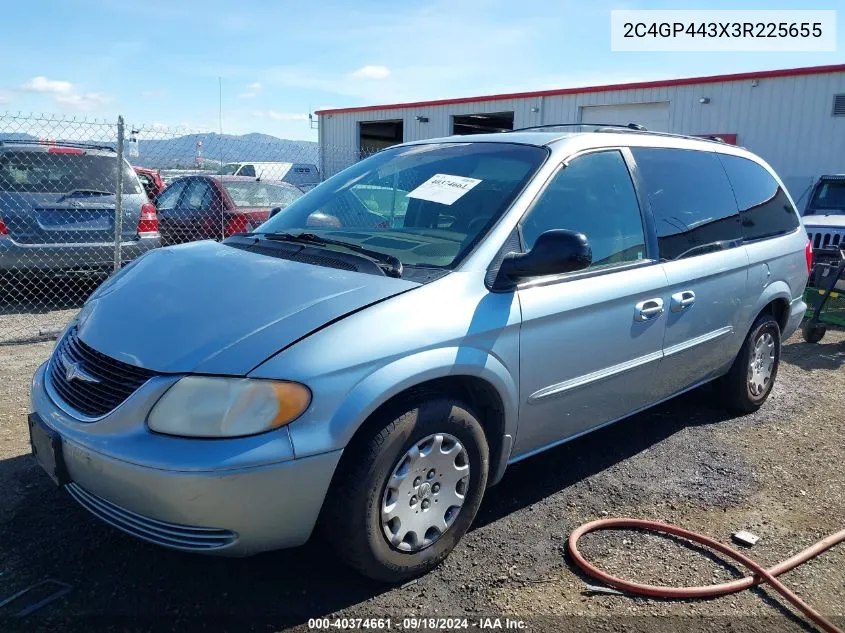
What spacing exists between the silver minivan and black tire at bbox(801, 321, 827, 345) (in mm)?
3676

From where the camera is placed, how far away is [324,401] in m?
2.35

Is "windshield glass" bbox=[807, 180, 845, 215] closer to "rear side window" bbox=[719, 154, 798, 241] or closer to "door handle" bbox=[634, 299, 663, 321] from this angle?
"rear side window" bbox=[719, 154, 798, 241]

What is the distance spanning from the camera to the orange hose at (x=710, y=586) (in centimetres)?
276

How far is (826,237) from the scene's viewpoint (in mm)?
9109

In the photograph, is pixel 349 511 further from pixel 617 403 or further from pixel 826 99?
pixel 826 99

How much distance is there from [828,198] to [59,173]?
1027 centimetres

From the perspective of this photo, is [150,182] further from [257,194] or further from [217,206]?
[217,206]

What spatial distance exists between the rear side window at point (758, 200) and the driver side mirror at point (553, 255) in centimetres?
221

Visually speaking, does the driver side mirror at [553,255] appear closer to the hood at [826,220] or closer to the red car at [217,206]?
the red car at [217,206]

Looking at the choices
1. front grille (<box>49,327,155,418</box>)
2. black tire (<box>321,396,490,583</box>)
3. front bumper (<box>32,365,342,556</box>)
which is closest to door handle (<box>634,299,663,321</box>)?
black tire (<box>321,396,490,583</box>)

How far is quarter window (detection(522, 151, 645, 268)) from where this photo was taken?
10.7ft

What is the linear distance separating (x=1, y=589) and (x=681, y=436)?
3767 millimetres

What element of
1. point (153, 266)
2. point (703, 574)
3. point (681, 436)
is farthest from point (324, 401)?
point (681, 436)

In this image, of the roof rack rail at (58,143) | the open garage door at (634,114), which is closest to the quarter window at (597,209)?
the roof rack rail at (58,143)
